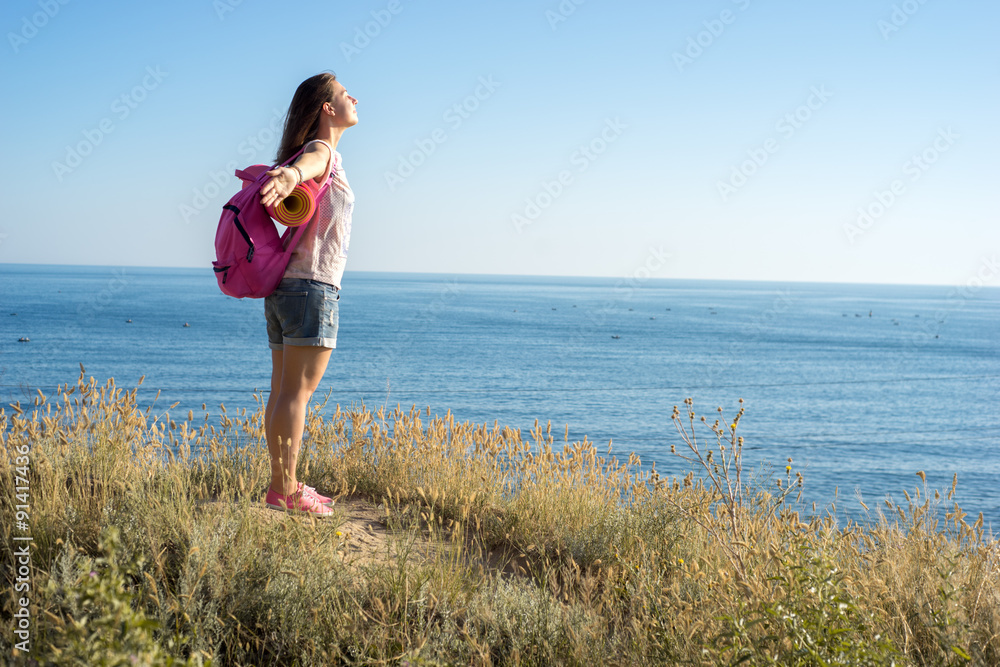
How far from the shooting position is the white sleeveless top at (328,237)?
349 cm

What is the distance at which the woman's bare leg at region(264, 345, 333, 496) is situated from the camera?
3.57 meters

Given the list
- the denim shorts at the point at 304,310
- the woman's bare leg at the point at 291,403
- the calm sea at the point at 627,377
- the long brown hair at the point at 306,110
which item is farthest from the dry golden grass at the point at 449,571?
the long brown hair at the point at 306,110

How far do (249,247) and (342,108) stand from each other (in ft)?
3.09

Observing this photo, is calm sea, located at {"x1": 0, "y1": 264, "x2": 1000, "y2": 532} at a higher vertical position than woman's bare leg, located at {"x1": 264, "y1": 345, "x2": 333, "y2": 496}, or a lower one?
lower

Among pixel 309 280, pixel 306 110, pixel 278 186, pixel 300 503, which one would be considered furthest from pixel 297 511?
pixel 306 110

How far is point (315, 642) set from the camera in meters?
2.60

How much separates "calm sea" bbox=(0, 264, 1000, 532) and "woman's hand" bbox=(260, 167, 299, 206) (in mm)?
2806

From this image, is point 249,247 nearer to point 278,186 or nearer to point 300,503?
point 278,186

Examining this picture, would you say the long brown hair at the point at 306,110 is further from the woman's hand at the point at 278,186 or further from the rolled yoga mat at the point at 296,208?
the woman's hand at the point at 278,186

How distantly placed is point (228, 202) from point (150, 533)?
159cm

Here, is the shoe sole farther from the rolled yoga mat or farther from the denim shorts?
the rolled yoga mat

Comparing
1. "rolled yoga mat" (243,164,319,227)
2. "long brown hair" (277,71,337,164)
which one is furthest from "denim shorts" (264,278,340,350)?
"long brown hair" (277,71,337,164)

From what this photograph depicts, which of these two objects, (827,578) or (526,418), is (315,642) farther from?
(526,418)

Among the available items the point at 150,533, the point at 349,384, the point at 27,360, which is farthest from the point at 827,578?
the point at 27,360
